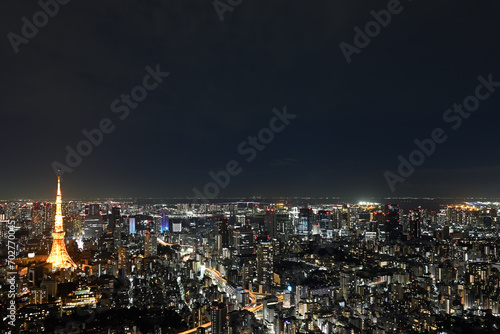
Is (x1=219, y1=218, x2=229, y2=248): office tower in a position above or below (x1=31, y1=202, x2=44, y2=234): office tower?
below

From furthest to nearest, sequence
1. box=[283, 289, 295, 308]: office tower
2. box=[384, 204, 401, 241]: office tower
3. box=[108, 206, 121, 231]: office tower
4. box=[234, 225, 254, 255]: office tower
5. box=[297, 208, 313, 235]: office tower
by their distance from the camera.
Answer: box=[297, 208, 313, 235]: office tower
box=[108, 206, 121, 231]: office tower
box=[384, 204, 401, 241]: office tower
box=[234, 225, 254, 255]: office tower
box=[283, 289, 295, 308]: office tower

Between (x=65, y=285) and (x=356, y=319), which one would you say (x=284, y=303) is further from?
(x=65, y=285)

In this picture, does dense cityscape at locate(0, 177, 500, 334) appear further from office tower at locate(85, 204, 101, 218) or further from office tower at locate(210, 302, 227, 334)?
office tower at locate(85, 204, 101, 218)

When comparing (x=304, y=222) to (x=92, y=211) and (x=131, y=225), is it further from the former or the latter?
(x=92, y=211)

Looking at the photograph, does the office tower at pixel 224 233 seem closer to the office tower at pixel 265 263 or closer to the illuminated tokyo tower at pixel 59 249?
the office tower at pixel 265 263

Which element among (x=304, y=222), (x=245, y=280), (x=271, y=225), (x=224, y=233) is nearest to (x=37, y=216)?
(x=224, y=233)

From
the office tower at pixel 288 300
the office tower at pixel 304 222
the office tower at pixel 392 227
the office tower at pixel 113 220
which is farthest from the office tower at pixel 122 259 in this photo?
the office tower at pixel 392 227

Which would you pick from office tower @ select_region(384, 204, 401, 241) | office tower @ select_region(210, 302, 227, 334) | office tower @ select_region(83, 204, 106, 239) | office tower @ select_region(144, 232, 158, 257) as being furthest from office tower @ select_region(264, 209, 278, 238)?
office tower @ select_region(210, 302, 227, 334)
